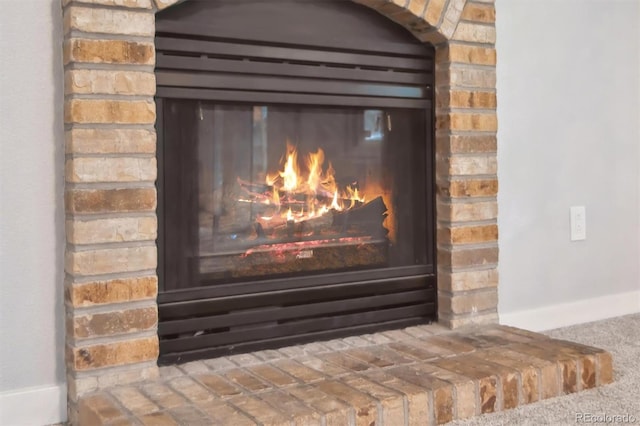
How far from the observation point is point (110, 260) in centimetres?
160

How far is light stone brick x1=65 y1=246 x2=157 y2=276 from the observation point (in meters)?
1.57

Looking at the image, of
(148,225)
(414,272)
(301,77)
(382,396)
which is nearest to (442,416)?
(382,396)

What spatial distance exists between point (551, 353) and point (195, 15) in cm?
126

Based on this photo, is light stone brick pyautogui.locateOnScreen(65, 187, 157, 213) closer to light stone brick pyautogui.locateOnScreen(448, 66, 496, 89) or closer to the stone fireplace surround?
the stone fireplace surround

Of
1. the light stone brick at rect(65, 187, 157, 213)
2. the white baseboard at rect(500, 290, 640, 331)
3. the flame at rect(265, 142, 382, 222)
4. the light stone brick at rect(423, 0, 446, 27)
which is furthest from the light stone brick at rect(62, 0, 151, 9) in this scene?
the white baseboard at rect(500, 290, 640, 331)

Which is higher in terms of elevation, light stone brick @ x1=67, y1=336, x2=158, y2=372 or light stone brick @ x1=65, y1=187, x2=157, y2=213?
light stone brick @ x1=65, y1=187, x2=157, y2=213

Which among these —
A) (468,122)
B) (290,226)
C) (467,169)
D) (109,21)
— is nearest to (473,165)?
(467,169)

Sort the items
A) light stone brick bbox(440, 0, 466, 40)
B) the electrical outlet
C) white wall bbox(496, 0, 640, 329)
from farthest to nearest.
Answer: the electrical outlet < white wall bbox(496, 0, 640, 329) < light stone brick bbox(440, 0, 466, 40)

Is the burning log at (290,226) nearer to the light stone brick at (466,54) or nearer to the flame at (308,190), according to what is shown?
the flame at (308,190)

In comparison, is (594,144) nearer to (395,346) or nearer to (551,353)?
(551,353)

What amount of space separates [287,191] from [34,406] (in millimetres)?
836

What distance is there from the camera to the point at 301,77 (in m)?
1.90

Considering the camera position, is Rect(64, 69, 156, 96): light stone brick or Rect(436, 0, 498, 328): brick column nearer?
Rect(64, 69, 156, 96): light stone brick

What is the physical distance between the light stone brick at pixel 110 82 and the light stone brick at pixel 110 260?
36 cm
